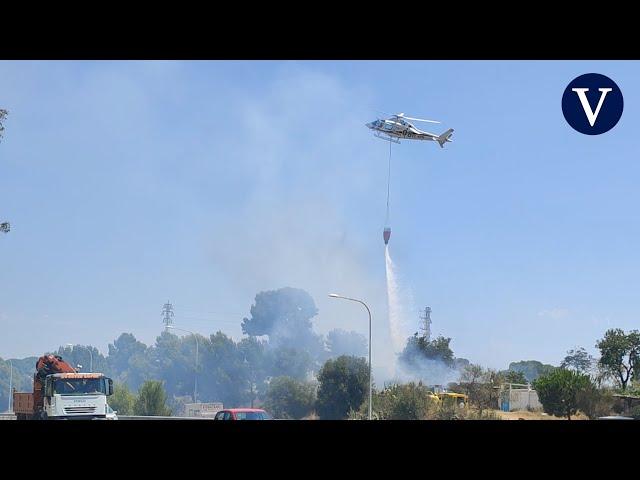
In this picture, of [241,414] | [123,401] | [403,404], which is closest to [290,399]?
[123,401]

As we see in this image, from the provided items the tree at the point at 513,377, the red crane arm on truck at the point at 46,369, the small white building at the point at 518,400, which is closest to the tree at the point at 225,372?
the tree at the point at 513,377

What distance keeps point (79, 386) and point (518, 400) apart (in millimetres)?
46835

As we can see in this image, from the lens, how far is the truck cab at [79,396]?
142ft

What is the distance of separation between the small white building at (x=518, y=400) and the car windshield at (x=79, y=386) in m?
38.2

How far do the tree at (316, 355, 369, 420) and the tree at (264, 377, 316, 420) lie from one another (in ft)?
14.7

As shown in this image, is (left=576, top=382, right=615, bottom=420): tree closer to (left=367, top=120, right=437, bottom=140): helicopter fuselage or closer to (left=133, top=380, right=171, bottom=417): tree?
(left=367, top=120, right=437, bottom=140): helicopter fuselage

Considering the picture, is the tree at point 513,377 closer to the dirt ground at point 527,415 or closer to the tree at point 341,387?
the tree at point 341,387

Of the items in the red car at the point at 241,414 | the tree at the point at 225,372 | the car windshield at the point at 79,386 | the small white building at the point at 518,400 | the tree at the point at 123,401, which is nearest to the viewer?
the red car at the point at 241,414
